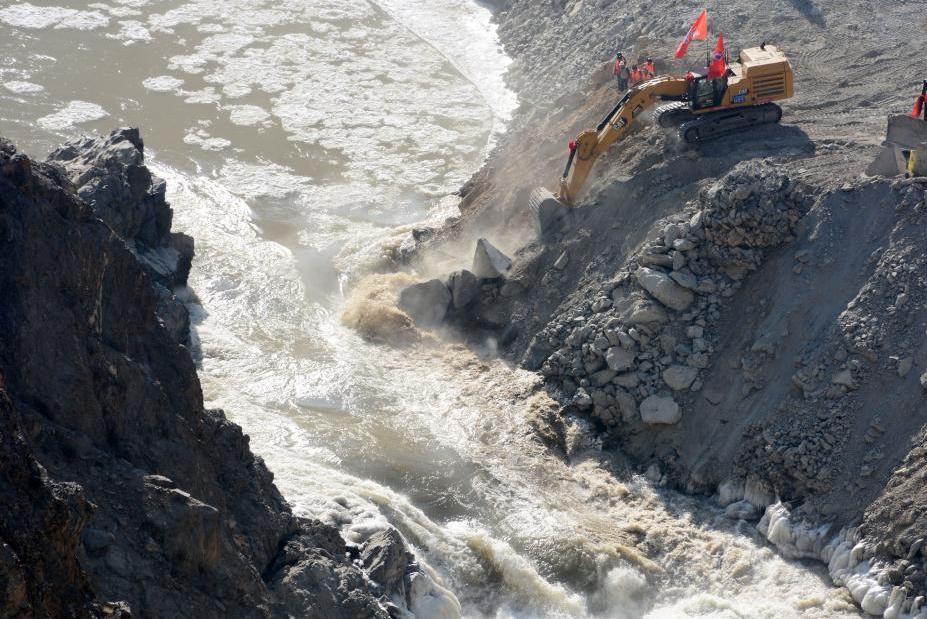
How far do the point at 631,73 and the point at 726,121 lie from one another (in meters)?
4.60

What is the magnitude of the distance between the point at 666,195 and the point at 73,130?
19.9 m

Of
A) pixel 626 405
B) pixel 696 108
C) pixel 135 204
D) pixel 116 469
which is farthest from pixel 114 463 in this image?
pixel 696 108

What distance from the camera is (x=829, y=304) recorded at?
70.2ft

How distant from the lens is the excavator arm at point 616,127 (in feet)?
85.0

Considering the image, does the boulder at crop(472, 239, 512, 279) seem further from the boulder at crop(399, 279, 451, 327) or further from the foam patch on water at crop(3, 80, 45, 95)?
the foam patch on water at crop(3, 80, 45, 95)

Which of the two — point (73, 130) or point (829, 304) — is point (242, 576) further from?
point (73, 130)

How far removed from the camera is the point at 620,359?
22.6 meters

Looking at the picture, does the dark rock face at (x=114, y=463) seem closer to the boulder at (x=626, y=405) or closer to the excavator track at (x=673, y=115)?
the boulder at (x=626, y=405)

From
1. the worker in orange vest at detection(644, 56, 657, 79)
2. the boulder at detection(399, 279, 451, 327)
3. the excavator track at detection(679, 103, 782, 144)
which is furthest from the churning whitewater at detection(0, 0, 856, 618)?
the worker in orange vest at detection(644, 56, 657, 79)

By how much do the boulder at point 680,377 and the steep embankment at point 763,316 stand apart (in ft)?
0.09

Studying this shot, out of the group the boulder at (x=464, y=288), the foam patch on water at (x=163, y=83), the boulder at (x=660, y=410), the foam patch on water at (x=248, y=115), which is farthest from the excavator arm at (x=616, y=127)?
the foam patch on water at (x=163, y=83)

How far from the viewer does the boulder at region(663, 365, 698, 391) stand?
22.0m

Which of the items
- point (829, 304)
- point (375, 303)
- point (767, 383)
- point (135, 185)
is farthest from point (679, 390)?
point (135, 185)

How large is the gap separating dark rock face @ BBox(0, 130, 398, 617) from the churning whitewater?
9.78 feet
